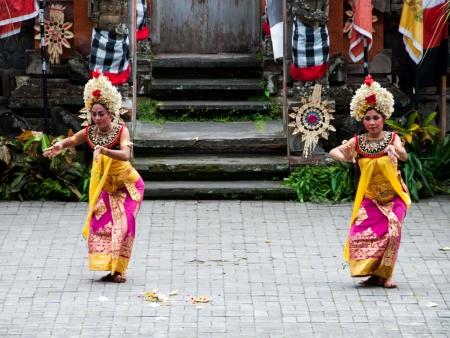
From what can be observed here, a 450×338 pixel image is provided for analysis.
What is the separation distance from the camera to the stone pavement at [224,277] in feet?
31.6

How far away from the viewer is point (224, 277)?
1116cm

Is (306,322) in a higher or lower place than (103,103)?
lower

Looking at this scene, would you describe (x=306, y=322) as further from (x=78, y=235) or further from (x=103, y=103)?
(x=78, y=235)

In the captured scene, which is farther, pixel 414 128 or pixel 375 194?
pixel 414 128

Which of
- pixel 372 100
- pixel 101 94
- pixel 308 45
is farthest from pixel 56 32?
pixel 372 100

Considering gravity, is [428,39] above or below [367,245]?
above

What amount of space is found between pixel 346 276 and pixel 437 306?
4.07ft

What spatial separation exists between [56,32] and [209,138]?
2.39m

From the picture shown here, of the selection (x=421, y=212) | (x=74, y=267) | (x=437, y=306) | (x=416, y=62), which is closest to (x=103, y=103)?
(x=74, y=267)

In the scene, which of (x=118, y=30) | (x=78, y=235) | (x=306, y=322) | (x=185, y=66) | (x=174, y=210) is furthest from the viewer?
(x=185, y=66)

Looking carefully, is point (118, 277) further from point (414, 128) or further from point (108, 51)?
A: point (414, 128)

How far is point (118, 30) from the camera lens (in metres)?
14.8

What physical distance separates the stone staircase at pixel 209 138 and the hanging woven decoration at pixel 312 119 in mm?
407

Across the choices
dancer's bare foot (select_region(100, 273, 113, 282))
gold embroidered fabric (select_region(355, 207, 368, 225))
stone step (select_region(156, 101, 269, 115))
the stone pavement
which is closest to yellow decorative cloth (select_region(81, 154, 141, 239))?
dancer's bare foot (select_region(100, 273, 113, 282))
